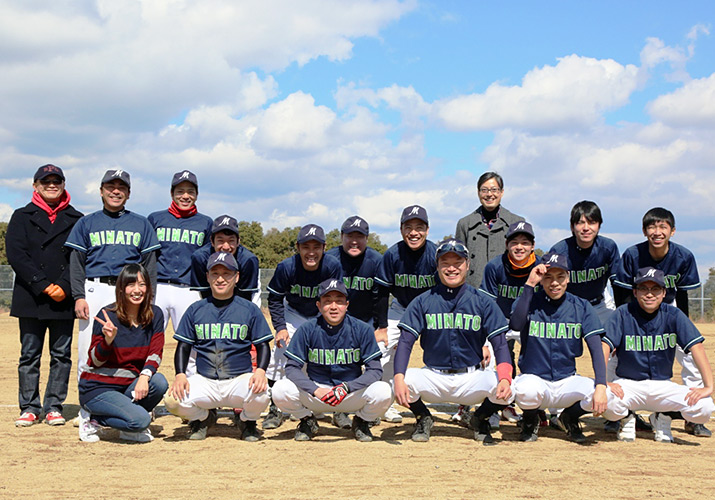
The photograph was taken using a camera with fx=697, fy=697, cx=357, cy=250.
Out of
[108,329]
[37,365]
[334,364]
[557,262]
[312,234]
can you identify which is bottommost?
[37,365]

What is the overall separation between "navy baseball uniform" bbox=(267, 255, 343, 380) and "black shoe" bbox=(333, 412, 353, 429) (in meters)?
0.70

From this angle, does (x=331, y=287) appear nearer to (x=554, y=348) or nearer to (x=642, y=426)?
(x=554, y=348)

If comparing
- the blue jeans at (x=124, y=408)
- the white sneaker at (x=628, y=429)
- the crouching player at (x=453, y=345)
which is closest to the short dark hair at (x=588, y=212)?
the crouching player at (x=453, y=345)

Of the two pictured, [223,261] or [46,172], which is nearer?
[223,261]

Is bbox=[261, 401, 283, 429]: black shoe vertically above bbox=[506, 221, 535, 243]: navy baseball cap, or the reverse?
bbox=[506, 221, 535, 243]: navy baseball cap

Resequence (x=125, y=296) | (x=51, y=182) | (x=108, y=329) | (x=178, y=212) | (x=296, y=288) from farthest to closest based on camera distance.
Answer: (x=178, y=212), (x=296, y=288), (x=51, y=182), (x=125, y=296), (x=108, y=329)

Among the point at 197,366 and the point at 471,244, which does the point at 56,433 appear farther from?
the point at 471,244

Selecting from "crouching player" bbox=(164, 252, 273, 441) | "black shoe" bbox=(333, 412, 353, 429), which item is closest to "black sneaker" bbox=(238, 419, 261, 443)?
"crouching player" bbox=(164, 252, 273, 441)

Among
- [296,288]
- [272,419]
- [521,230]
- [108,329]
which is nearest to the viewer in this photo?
[108,329]

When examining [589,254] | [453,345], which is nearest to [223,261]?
[453,345]

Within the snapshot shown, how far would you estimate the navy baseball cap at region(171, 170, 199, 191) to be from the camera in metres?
6.67

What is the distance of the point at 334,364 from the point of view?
19.2ft

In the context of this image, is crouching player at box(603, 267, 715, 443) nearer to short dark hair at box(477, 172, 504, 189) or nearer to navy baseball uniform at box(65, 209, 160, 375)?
short dark hair at box(477, 172, 504, 189)

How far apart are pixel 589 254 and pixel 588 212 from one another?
40 cm
